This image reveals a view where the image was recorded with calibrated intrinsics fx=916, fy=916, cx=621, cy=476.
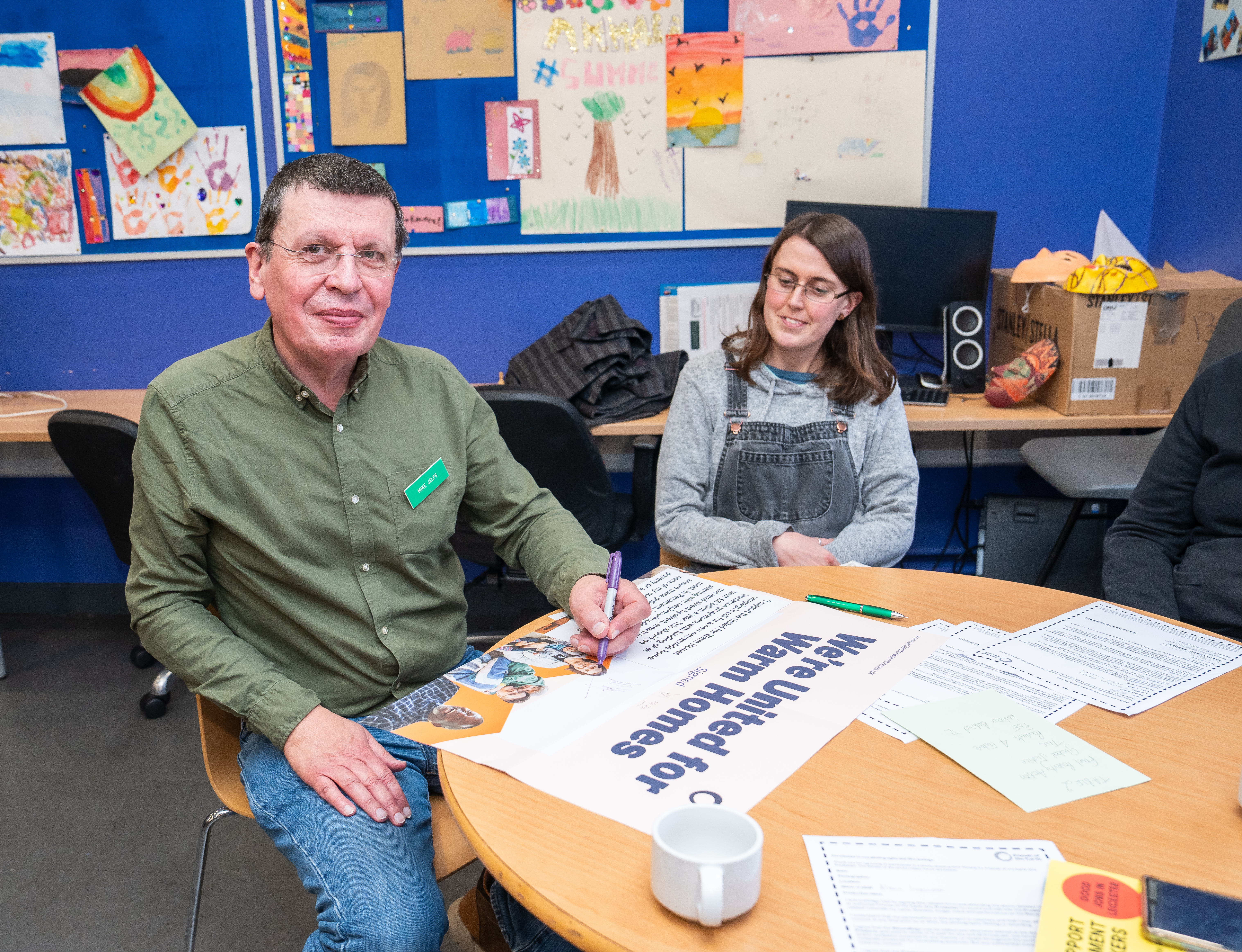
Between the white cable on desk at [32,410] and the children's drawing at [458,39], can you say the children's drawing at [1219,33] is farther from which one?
the white cable on desk at [32,410]

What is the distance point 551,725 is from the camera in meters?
0.96

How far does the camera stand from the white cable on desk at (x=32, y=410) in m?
2.69

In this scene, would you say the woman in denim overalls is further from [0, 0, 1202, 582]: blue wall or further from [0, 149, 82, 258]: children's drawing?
[0, 149, 82, 258]: children's drawing

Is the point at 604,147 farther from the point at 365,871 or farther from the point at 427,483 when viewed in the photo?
the point at 365,871

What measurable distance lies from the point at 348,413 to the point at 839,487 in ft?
3.41

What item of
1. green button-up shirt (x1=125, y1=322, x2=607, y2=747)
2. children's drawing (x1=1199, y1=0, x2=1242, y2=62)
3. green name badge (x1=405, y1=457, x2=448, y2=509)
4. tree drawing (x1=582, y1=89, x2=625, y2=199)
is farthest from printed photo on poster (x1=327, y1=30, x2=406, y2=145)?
children's drawing (x1=1199, y1=0, x2=1242, y2=62)

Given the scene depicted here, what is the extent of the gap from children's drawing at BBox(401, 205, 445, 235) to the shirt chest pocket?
179 centimetres

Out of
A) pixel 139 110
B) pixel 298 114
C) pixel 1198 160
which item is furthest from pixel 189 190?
pixel 1198 160

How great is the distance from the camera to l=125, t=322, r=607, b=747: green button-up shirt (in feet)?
3.98

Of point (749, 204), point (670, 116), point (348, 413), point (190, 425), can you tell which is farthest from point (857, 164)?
point (190, 425)

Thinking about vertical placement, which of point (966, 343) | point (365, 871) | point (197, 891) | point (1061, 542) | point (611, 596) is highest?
point (966, 343)

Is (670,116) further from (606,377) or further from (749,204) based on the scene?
(606,377)

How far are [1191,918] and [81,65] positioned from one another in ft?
11.4

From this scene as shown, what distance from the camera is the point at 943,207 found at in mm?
2945
